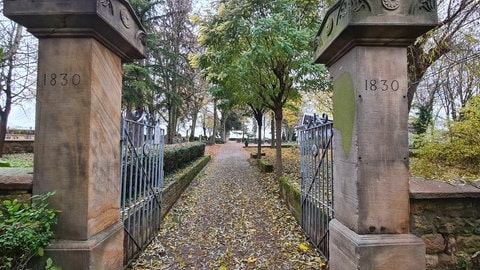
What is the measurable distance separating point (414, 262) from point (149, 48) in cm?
1408

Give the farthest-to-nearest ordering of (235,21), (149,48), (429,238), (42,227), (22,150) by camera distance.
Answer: (22,150)
(149,48)
(235,21)
(429,238)
(42,227)

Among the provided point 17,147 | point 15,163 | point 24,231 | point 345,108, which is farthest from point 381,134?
point 17,147

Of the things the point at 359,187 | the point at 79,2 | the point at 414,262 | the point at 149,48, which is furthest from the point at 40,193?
the point at 149,48

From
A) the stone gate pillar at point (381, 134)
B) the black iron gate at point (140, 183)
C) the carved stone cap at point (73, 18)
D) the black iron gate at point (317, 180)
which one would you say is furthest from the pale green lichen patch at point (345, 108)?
the black iron gate at point (140, 183)

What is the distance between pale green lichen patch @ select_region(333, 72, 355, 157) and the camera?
242 cm

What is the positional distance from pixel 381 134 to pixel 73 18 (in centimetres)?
279

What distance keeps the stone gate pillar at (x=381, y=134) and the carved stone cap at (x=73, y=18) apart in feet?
6.66

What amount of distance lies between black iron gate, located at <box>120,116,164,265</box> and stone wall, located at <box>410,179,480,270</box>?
313 cm

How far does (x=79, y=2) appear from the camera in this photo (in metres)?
2.09

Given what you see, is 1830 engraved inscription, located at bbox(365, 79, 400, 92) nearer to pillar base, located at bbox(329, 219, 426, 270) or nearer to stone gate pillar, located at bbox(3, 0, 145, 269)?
pillar base, located at bbox(329, 219, 426, 270)

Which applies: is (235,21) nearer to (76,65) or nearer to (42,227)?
(76,65)

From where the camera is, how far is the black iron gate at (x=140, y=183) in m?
3.24

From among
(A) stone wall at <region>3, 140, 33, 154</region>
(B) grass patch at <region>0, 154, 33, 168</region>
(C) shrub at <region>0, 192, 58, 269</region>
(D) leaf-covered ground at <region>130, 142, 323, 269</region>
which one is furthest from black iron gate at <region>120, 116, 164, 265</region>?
(A) stone wall at <region>3, 140, 33, 154</region>

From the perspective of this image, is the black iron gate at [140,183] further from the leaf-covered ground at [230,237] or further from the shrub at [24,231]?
the shrub at [24,231]
